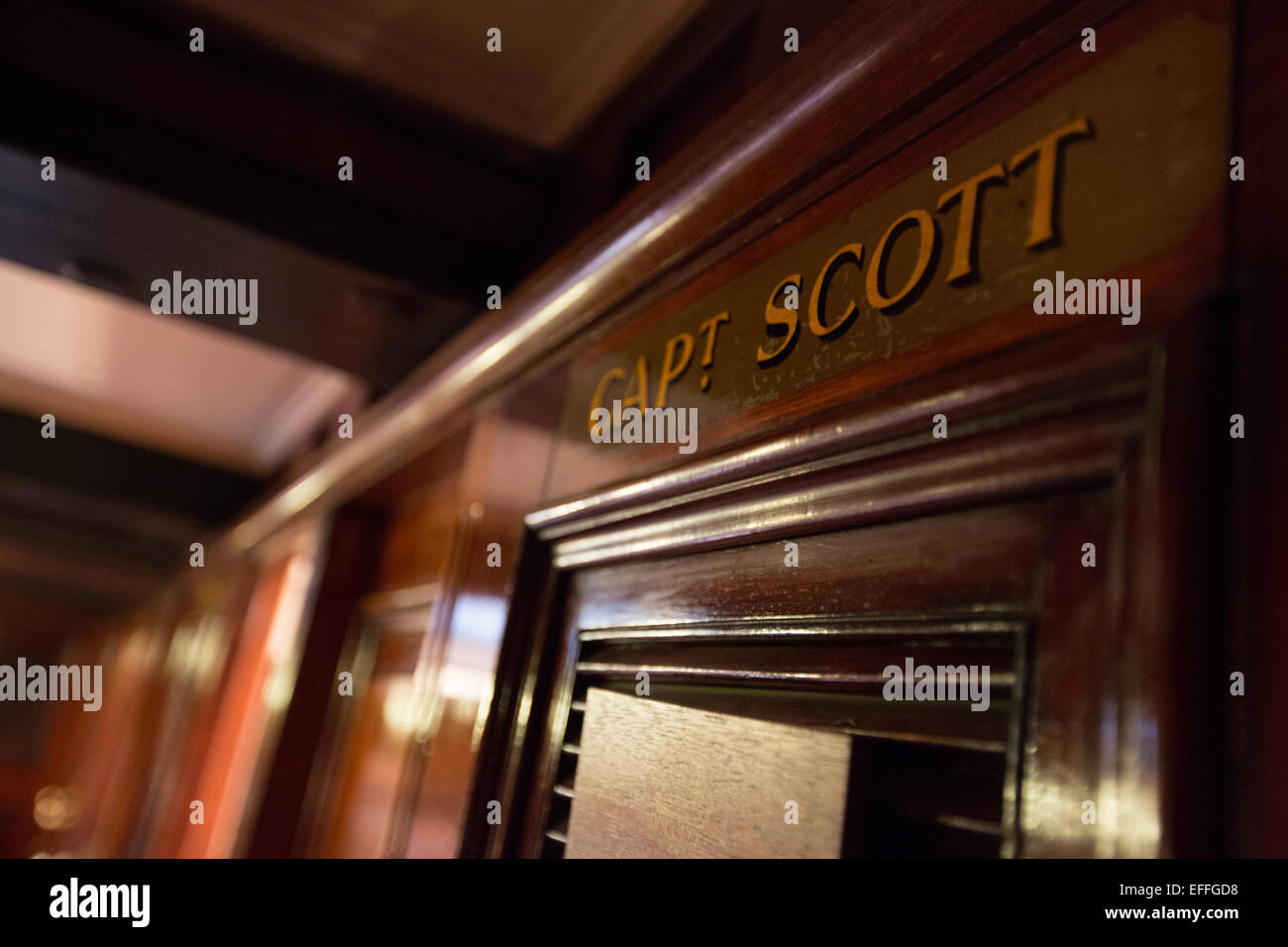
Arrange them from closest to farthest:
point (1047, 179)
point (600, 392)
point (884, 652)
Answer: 1. point (1047, 179)
2. point (884, 652)
3. point (600, 392)

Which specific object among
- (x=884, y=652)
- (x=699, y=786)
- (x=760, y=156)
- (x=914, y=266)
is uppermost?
(x=760, y=156)

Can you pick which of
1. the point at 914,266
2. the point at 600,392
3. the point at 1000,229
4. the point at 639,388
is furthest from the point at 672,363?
the point at 1000,229

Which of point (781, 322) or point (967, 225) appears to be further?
point (781, 322)

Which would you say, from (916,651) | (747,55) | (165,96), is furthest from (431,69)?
(916,651)

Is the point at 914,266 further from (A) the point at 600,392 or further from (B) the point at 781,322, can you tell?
(A) the point at 600,392

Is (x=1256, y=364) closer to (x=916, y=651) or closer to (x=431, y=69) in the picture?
(x=916, y=651)

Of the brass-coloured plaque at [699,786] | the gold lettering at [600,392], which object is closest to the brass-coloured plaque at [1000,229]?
the gold lettering at [600,392]

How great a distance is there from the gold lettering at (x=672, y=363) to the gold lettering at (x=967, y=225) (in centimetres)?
55

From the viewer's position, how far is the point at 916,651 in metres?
1.00

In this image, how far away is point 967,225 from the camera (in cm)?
103

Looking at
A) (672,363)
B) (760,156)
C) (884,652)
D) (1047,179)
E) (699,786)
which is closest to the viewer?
(1047,179)

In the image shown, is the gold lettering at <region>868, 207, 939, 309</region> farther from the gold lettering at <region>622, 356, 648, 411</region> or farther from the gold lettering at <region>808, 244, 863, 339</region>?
the gold lettering at <region>622, 356, 648, 411</region>

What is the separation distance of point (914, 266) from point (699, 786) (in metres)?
0.69

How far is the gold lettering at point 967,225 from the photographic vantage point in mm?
1009
